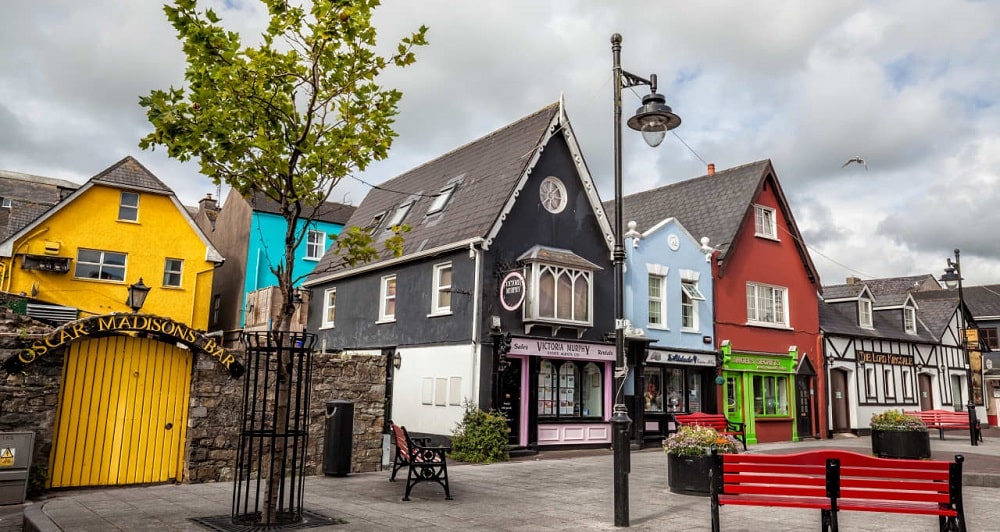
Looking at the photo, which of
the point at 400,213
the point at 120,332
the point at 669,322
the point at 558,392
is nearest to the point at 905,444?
the point at 669,322

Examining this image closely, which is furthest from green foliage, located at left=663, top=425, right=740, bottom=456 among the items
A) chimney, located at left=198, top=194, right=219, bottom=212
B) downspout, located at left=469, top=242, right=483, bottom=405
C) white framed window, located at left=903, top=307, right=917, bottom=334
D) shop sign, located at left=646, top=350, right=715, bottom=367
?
chimney, located at left=198, top=194, right=219, bottom=212

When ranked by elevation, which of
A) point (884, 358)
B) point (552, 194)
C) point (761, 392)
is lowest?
point (761, 392)

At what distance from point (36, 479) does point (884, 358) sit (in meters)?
30.6

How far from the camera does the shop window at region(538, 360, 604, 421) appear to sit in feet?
63.8

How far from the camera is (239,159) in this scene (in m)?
9.05

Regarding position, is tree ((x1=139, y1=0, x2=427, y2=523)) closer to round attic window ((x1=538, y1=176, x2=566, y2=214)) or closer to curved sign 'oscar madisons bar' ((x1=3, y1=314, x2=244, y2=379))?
curved sign 'oscar madisons bar' ((x1=3, y1=314, x2=244, y2=379))

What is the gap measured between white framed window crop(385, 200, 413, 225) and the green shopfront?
38.7 feet

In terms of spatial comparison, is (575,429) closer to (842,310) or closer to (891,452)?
(891,452)

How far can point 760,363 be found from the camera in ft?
82.3

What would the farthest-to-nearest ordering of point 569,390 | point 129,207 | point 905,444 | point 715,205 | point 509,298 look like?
point 715,205 → point 129,207 → point 569,390 → point 509,298 → point 905,444

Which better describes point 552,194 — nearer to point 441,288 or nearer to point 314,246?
point 441,288

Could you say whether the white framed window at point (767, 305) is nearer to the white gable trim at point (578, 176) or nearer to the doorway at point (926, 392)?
the white gable trim at point (578, 176)

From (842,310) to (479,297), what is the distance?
1989cm

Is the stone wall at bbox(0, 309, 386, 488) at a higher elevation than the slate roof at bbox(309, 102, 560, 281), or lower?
lower
